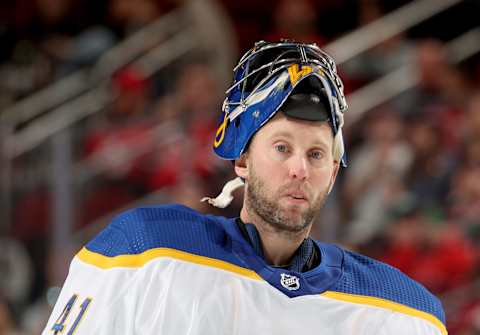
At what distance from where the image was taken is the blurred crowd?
4762 millimetres

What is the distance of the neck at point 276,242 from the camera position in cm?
203

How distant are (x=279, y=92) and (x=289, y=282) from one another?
38cm

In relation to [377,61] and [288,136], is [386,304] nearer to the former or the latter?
[288,136]

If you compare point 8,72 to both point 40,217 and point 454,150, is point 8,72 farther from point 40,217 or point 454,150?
point 454,150

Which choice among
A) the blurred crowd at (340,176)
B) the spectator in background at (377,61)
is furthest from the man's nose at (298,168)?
the spectator in background at (377,61)

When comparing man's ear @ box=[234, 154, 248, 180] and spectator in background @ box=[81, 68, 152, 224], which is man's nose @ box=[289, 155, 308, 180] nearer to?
man's ear @ box=[234, 154, 248, 180]

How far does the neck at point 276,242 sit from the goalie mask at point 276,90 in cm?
15

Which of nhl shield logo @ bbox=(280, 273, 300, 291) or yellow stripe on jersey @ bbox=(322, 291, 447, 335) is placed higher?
nhl shield logo @ bbox=(280, 273, 300, 291)

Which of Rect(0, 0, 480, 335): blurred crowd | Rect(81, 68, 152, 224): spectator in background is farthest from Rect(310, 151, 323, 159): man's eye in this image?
Rect(81, 68, 152, 224): spectator in background

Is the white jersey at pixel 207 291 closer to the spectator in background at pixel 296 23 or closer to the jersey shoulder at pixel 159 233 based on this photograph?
the jersey shoulder at pixel 159 233

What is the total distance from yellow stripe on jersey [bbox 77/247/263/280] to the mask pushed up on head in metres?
0.24

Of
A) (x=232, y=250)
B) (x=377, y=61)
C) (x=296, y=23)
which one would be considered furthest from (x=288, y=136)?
(x=296, y=23)

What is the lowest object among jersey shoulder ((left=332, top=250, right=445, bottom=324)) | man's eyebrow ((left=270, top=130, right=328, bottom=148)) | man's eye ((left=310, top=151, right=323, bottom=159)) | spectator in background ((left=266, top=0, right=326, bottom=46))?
jersey shoulder ((left=332, top=250, right=445, bottom=324))

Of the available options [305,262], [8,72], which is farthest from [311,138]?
[8,72]
